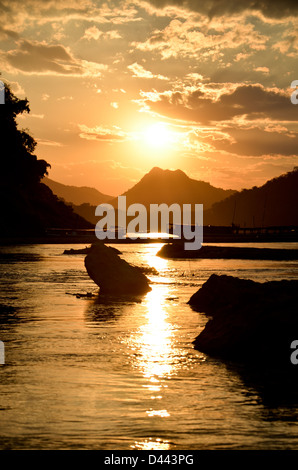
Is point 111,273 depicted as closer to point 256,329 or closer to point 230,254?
point 256,329

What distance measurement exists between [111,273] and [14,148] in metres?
85.9

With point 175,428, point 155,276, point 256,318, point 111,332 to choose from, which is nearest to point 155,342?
point 111,332

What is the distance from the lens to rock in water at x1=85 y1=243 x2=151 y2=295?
28.6 meters

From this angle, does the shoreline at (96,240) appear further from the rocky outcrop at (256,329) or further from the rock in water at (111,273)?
the rocky outcrop at (256,329)

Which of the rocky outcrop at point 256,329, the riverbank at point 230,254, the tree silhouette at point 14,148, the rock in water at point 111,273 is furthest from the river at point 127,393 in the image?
the tree silhouette at point 14,148

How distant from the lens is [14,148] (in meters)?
110

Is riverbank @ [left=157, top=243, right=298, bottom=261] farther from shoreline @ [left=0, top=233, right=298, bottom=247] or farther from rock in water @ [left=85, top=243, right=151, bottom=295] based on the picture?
rock in water @ [left=85, top=243, right=151, bottom=295]

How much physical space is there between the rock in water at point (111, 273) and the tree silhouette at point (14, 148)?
82414mm

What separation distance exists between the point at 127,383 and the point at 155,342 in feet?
15.6

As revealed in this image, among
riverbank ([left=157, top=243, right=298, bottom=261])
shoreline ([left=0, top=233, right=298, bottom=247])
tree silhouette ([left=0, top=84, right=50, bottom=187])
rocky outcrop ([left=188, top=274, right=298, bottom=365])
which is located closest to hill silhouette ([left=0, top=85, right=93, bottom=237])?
tree silhouette ([left=0, top=84, right=50, bottom=187])

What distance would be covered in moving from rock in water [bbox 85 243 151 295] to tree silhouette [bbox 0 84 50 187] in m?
82.4

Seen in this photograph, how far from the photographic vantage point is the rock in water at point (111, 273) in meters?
28.6

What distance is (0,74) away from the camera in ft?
372
